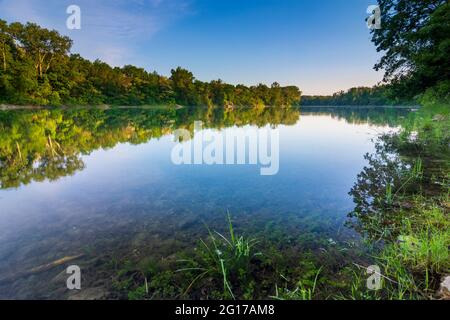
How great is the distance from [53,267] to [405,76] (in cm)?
1735

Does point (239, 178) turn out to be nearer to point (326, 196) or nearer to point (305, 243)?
point (326, 196)

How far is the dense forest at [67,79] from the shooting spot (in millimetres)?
35031

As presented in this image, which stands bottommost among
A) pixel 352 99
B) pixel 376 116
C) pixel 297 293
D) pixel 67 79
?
pixel 297 293

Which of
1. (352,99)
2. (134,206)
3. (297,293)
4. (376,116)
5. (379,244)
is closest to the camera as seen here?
(297,293)

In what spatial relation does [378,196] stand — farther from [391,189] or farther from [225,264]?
[225,264]

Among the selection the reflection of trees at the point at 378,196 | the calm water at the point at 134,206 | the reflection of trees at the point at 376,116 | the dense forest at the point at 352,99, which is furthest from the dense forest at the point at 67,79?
the dense forest at the point at 352,99

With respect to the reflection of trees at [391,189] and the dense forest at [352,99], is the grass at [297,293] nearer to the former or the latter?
the reflection of trees at [391,189]

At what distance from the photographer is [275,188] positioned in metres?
5.70

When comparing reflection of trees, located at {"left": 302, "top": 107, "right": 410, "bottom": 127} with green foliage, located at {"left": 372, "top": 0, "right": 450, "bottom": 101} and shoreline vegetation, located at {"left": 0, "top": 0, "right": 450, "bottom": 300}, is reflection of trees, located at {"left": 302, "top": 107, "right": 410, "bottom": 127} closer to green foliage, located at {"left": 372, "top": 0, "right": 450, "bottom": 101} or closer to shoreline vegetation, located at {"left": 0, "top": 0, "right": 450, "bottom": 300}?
green foliage, located at {"left": 372, "top": 0, "right": 450, "bottom": 101}

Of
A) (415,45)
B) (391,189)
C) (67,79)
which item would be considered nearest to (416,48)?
(415,45)

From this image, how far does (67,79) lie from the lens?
45594 millimetres

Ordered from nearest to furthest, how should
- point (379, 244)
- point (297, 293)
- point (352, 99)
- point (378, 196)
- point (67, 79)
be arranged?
point (297, 293) → point (379, 244) → point (378, 196) → point (67, 79) → point (352, 99)

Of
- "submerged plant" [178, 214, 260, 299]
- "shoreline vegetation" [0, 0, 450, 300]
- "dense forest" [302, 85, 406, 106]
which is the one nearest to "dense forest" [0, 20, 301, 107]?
"shoreline vegetation" [0, 0, 450, 300]

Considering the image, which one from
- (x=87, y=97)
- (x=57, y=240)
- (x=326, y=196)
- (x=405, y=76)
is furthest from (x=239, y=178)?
(x=87, y=97)
